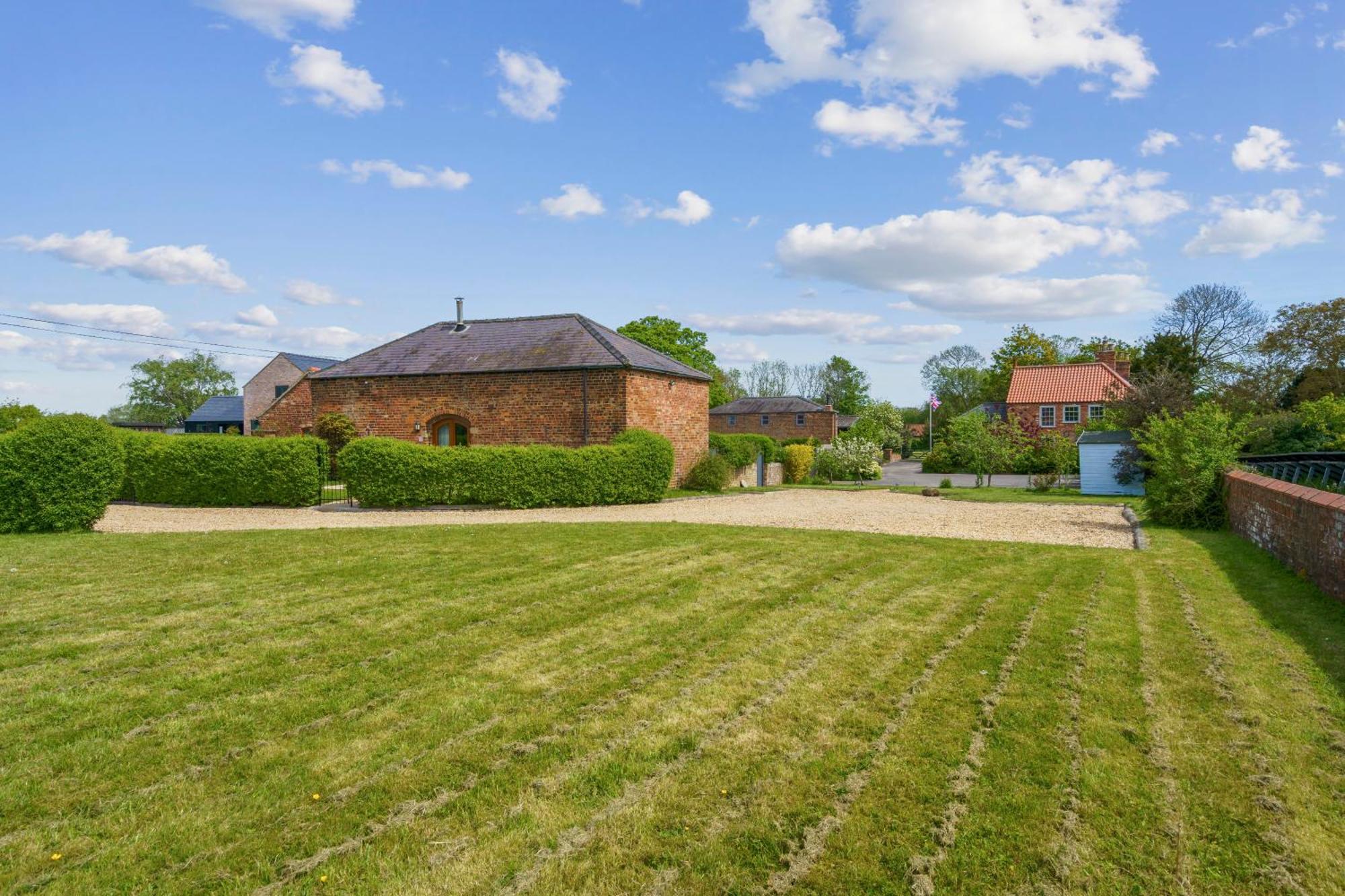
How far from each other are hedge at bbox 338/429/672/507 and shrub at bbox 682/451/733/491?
577 cm

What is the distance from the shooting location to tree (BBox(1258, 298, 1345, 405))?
112 ft

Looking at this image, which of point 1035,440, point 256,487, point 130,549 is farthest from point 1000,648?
point 1035,440

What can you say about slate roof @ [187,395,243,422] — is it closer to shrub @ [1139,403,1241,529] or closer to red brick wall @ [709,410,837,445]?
red brick wall @ [709,410,837,445]

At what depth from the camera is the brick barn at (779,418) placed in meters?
62.9

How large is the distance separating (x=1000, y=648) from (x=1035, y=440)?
→ 38816mm

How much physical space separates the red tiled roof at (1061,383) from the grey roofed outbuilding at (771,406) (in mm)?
17942

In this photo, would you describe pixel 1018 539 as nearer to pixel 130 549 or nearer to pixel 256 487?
pixel 130 549

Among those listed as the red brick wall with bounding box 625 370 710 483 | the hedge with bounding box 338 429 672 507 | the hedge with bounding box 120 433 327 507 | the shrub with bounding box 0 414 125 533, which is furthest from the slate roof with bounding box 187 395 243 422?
the shrub with bounding box 0 414 125 533

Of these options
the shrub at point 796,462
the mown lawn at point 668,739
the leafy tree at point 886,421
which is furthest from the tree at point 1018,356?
the mown lawn at point 668,739

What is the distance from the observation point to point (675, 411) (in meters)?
24.8

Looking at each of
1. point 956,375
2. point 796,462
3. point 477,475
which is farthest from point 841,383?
point 477,475

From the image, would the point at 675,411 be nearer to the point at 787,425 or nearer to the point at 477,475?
the point at 477,475

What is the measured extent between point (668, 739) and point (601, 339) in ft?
68.8

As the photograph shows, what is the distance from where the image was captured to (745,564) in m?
9.55
